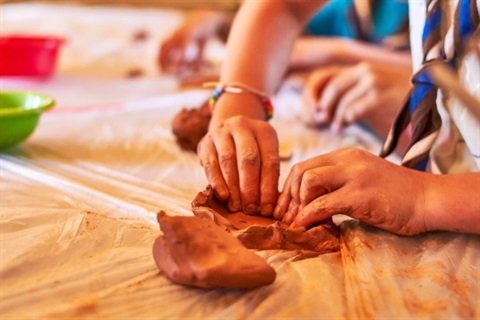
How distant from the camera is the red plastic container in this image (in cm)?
157

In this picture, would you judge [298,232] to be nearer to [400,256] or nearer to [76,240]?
[400,256]

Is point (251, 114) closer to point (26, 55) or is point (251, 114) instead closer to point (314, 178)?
point (314, 178)

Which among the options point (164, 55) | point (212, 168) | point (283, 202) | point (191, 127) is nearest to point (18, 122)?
point (191, 127)

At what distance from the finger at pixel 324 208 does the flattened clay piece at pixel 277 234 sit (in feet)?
0.03

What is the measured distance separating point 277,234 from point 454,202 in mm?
186

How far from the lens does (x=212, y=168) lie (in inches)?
28.0

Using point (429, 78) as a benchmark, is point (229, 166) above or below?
below

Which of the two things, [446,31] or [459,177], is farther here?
[446,31]

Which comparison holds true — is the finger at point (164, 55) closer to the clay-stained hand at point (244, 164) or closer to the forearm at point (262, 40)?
the forearm at point (262, 40)

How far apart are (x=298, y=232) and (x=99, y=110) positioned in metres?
0.80

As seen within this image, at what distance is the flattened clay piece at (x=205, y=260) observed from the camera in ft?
1.62

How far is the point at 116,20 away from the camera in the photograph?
2.10m

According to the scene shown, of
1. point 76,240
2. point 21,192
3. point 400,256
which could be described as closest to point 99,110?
point 21,192

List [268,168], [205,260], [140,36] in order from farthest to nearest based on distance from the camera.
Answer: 1. [140,36]
2. [268,168]
3. [205,260]
